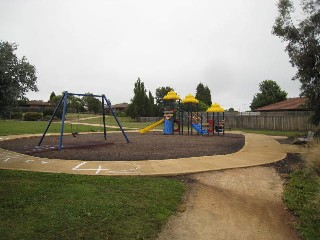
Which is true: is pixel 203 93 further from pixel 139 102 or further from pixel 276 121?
pixel 276 121

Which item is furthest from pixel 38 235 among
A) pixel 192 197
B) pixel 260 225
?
pixel 260 225

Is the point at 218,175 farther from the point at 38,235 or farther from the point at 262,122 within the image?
the point at 262,122

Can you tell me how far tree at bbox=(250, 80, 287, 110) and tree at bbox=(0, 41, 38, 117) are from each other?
56.2 metres

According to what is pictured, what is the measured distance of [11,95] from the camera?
29.7ft

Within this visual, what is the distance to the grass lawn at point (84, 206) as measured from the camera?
4621 mm

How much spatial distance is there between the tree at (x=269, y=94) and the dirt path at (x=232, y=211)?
5469cm

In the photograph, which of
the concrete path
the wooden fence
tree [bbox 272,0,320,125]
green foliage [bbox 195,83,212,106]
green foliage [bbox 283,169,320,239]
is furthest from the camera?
green foliage [bbox 195,83,212,106]

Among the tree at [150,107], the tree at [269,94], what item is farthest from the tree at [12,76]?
the tree at [269,94]

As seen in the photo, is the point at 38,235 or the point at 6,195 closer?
the point at 38,235

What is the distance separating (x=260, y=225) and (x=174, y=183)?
260cm

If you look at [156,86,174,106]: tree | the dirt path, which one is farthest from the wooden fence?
[156,86,174,106]: tree

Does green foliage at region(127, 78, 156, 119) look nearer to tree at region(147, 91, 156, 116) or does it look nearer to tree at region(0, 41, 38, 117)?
tree at region(147, 91, 156, 116)

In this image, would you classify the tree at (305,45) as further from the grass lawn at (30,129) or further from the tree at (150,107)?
the tree at (150,107)

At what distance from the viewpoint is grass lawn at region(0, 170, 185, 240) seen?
4621mm
